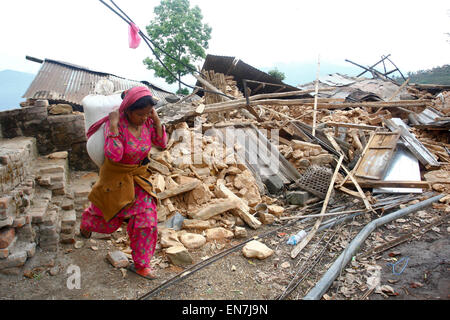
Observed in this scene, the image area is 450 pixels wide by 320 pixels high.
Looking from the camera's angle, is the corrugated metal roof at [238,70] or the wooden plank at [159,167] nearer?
the wooden plank at [159,167]

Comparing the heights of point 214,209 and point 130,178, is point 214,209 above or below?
below

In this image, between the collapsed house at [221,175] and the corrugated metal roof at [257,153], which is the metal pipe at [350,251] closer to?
the collapsed house at [221,175]

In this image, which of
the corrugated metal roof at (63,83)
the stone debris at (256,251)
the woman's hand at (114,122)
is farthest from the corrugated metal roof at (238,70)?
the woman's hand at (114,122)

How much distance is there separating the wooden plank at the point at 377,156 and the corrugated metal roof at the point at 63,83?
9028mm

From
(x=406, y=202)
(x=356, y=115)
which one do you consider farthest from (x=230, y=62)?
(x=406, y=202)

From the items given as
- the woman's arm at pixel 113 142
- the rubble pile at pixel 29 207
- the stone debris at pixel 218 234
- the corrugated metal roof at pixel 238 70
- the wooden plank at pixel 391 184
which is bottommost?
the stone debris at pixel 218 234

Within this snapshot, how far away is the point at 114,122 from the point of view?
229 centimetres

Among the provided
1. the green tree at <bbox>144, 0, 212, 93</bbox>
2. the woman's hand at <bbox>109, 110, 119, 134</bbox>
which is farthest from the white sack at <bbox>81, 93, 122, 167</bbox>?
the green tree at <bbox>144, 0, 212, 93</bbox>

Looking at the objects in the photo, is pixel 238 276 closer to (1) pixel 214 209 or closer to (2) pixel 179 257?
(2) pixel 179 257

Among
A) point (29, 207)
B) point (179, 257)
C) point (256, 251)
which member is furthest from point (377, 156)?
point (29, 207)

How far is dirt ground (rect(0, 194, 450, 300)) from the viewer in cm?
251

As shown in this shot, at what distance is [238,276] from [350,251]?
139cm

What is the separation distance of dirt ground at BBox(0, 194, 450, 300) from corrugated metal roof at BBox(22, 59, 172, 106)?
9.27m

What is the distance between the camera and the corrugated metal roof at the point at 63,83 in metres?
10.8
